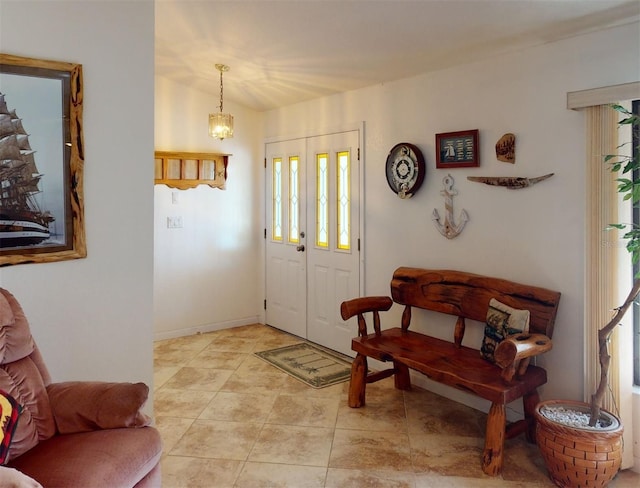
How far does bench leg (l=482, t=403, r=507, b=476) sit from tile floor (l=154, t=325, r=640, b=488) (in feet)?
0.16

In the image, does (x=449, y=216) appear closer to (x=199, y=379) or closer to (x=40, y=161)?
(x=199, y=379)

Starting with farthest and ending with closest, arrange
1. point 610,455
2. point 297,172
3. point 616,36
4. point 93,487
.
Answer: point 297,172
point 616,36
point 610,455
point 93,487

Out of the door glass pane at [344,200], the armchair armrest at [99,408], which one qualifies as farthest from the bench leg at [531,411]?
the armchair armrest at [99,408]

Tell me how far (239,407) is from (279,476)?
870 mm

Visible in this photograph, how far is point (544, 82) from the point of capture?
2713 mm

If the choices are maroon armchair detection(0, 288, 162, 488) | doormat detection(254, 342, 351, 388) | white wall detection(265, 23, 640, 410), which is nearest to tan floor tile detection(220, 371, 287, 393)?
doormat detection(254, 342, 351, 388)

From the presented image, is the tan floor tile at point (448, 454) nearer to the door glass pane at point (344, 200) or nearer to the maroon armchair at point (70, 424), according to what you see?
the maroon armchair at point (70, 424)

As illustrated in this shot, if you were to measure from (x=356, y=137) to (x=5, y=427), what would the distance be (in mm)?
3195

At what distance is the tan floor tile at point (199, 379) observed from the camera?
3.50m

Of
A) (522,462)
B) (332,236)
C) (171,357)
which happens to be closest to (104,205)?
(171,357)

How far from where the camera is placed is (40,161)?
2.21 meters

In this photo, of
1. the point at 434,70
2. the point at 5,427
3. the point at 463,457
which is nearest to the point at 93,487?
the point at 5,427

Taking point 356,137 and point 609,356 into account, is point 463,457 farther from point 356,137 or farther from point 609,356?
point 356,137

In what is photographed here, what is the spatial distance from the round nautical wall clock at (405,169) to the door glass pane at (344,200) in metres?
0.55
